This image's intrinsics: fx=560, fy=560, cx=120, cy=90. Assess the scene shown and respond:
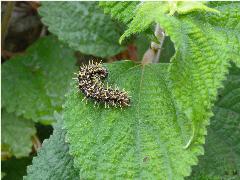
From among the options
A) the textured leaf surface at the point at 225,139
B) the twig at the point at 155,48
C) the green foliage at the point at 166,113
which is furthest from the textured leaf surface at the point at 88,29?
the green foliage at the point at 166,113

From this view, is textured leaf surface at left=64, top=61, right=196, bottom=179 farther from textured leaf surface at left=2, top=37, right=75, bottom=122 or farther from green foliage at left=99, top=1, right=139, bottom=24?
textured leaf surface at left=2, top=37, right=75, bottom=122

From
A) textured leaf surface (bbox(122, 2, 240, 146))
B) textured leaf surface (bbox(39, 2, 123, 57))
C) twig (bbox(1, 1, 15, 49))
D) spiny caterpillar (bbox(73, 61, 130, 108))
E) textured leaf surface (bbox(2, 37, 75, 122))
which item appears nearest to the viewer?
textured leaf surface (bbox(122, 2, 240, 146))

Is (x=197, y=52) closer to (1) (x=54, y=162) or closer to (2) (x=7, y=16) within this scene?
(1) (x=54, y=162)

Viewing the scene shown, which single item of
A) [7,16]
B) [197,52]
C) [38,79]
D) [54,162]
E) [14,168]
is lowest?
[14,168]

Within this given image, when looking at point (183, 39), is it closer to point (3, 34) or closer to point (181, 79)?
point (181, 79)

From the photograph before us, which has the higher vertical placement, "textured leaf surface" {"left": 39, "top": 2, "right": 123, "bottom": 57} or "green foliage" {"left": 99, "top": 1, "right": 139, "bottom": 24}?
"green foliage" {"left": 99, "top": 1, "right": 139, "bottom": 24}

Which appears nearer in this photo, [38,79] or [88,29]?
[88,29]

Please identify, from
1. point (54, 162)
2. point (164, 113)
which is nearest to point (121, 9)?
point (164, 113)

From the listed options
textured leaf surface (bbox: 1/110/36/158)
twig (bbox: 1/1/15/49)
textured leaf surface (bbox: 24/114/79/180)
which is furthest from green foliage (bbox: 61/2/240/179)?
twig (bbox: 1/1/15/49)

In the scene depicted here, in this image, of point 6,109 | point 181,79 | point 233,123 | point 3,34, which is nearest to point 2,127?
point 6,109
